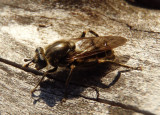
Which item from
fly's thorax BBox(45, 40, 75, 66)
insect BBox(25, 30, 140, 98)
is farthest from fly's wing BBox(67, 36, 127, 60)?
fly's thorax BBox(45, 40, 75, 66)

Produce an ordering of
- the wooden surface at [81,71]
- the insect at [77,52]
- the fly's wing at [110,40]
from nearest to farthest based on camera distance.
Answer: the wooden surface at [81,71], the fly's wing at [110,40], the insect at [77,52]

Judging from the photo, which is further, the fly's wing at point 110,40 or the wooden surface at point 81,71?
the fly's wing at point 110,40

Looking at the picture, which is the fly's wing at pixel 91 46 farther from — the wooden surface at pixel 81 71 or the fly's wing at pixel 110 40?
the wooden surface at pixel 81 71

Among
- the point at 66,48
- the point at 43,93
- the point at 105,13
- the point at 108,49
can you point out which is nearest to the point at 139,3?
the point at 105,13

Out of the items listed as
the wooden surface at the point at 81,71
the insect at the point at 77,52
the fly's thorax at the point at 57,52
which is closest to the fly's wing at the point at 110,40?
the insect at the point at 77,52

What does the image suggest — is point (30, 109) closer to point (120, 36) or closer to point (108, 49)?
point (108, 49)

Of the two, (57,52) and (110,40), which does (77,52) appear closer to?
(57,52)

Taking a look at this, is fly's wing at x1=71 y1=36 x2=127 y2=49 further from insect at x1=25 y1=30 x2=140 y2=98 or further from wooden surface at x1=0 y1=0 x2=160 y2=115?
wooden surface at x1=0 y1=0 x2=160 y2=115

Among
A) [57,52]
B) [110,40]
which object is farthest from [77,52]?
[110,40]
